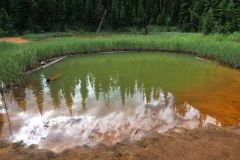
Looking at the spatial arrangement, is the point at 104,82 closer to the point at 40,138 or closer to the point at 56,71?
the point at 56,71

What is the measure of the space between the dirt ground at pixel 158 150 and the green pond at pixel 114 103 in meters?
0.46

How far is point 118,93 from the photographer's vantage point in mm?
9984

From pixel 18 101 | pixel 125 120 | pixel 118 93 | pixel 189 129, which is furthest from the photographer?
pixel 118 93

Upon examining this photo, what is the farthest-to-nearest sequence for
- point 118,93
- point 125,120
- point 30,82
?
point 30,82
point 118,93
point 125,120

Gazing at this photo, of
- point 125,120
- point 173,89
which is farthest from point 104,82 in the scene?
point 125,120

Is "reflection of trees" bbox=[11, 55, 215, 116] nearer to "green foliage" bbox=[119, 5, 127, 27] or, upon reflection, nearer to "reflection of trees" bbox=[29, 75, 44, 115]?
"reflection of trees" bbox=[29, 75, 44, 115]

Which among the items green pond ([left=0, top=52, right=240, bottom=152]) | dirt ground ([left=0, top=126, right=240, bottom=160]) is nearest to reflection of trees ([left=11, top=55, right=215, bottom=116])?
green pond ([left=0, top=52, right=240, bottom=152])

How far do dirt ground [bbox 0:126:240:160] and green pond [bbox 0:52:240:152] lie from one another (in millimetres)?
465

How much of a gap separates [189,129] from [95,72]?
24.2ft

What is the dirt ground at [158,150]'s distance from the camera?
17.0 feet

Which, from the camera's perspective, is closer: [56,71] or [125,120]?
[125,120]

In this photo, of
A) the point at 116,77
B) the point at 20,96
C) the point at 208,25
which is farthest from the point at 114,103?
the point at 208,25

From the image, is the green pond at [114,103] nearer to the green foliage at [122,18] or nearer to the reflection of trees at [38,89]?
the reflection of trees at [38,89]

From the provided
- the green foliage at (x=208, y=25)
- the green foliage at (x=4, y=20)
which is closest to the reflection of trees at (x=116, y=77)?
the green foliage at (x=208, y=25)
